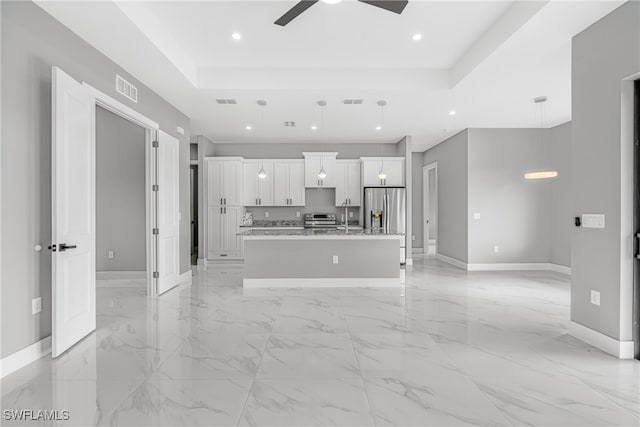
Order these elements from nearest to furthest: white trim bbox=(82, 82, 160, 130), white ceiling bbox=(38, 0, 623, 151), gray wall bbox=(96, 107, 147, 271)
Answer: white ceiling bbox=(38, 0, 623, 151)
white trim bbox=(82, 82, 160, 130)
gray wall bbox=(96, 107, 147, 271)

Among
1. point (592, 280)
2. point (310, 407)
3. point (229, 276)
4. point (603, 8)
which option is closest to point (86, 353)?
point (310, 407)

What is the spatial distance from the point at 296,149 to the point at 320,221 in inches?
77.2

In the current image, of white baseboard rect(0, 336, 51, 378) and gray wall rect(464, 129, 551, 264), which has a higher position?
gray wall rect(464, 129, 551, 264)

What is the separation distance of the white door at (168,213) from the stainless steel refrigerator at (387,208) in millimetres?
4134

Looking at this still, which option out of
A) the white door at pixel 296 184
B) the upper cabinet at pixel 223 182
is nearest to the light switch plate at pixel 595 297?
the white door at pixel 296 184

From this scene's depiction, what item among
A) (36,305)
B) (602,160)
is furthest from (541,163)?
(36,305)

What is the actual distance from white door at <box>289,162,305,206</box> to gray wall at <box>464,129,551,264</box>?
377cm

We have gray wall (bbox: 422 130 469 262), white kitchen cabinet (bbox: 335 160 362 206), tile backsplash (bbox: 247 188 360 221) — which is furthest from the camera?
tile backsplash (bbox: 247 188 360 221)

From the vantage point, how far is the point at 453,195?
25.0 feet

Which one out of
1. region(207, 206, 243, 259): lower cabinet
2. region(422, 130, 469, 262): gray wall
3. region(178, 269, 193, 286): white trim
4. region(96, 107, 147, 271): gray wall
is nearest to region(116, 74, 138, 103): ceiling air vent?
region(96, 107, 147, 271): gray wall

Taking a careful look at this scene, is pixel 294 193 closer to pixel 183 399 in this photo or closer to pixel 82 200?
pixel 82 200

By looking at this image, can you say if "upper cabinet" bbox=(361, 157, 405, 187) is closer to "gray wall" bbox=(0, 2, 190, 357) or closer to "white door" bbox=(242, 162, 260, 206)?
"white door" bbox=(242, 162, 260, 206)

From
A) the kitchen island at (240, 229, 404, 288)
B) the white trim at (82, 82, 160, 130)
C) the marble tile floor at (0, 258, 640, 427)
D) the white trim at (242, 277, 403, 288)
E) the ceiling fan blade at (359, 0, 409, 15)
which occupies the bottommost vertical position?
the marble tile floor at (0, 258, 640, 427)

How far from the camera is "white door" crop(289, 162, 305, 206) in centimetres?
803
